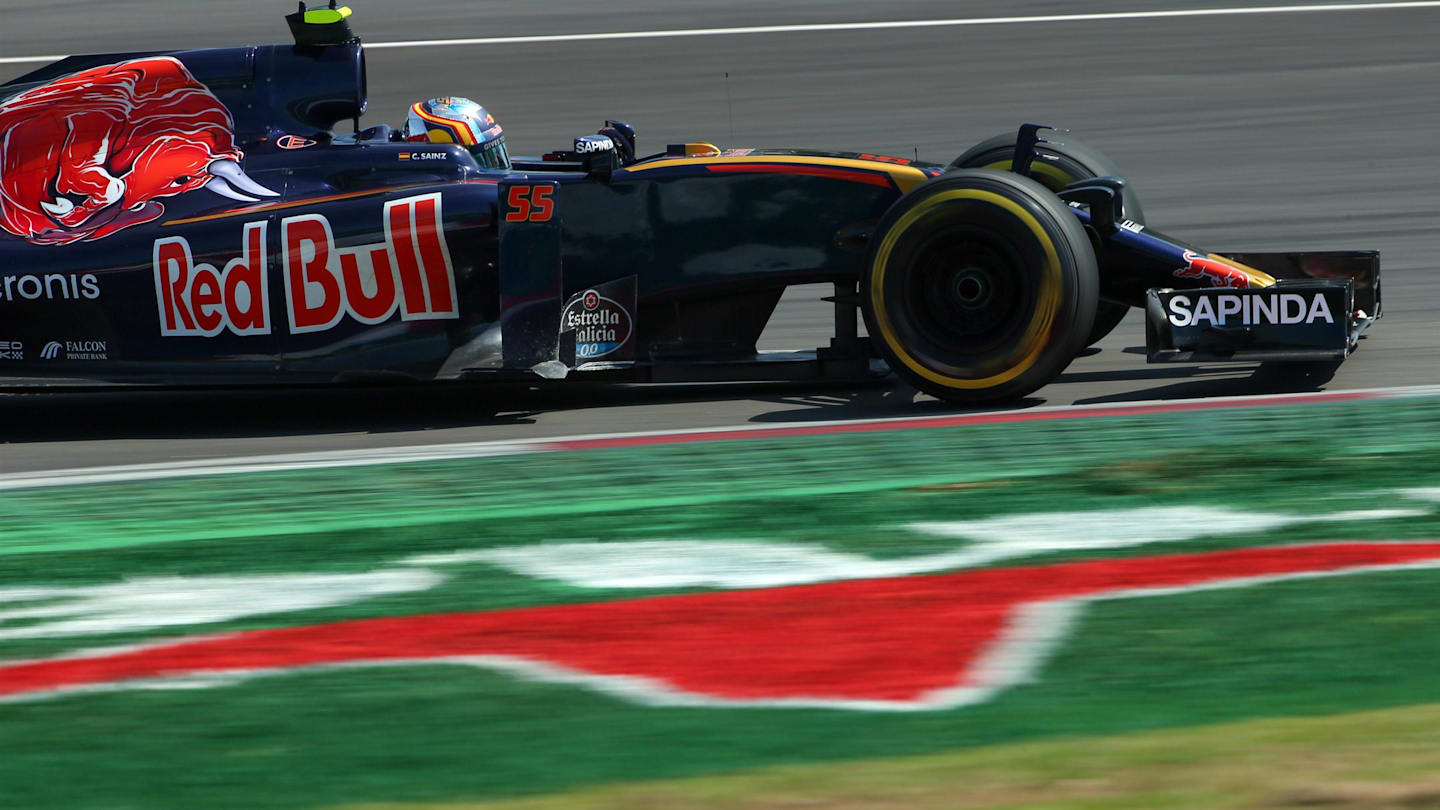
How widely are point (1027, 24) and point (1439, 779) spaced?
460 inches

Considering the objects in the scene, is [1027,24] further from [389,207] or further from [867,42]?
[389,207]

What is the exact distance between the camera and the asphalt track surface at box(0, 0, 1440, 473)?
6.69 m

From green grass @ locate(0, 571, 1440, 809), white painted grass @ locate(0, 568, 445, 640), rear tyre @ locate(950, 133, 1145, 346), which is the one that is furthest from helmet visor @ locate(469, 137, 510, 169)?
green grass @ locate(0, 571, 1440, 809)

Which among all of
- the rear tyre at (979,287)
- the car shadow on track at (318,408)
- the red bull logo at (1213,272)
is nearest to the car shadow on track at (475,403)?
the car shadow on track at (318,408)

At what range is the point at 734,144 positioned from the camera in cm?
1159

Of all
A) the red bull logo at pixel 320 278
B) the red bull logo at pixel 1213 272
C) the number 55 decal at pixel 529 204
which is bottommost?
the red bull logo at pixel 1213 272

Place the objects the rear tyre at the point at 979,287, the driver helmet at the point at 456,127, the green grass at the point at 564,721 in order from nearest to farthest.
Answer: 1. the green grass at the point at 564,721
2. the rear tyre at the point at 979,287
3. the driver helmet at the point at 456,127

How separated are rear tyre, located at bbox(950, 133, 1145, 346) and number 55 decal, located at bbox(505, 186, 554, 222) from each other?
5.86ft

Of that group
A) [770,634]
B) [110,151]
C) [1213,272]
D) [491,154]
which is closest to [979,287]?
[1213,272]

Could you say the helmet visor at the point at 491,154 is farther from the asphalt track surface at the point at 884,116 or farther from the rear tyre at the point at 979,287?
the rear tyre at the point at 979,287

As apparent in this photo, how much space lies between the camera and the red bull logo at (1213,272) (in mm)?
6375

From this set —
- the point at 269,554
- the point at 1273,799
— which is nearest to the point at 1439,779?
the point at 1273,799

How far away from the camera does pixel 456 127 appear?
22.6 ft

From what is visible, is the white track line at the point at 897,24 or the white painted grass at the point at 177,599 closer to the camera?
the white painted grass at the point at 177,599
